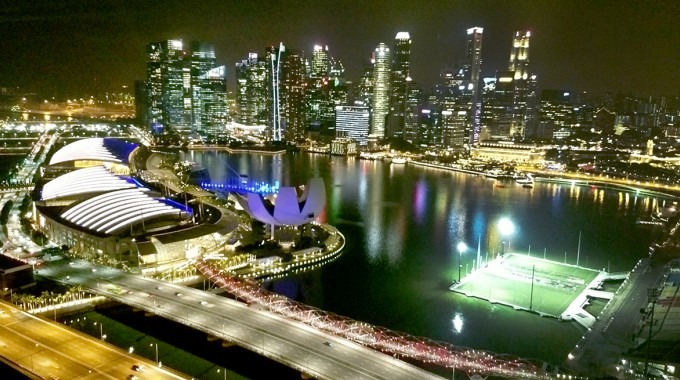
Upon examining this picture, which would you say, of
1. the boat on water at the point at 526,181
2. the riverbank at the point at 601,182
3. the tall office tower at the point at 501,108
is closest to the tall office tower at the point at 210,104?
the riverbank at the point at 601,182

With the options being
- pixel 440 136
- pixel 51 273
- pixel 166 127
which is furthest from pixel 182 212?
pixel 166 127

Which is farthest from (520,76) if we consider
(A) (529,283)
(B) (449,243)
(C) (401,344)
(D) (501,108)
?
(C) (401,344)

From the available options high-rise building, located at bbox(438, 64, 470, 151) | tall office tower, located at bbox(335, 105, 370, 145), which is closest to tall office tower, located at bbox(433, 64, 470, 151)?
high-rise building, located at bbox(438, 64, 470, 151)

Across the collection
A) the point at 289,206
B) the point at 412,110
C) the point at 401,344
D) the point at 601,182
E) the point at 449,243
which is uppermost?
the point at 412,110

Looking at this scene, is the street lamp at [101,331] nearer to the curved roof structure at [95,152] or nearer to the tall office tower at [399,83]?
the curved roof structure at [95,152]

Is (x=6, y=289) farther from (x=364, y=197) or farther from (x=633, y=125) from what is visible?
(x=633, y=125)

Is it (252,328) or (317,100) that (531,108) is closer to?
(317,100)
